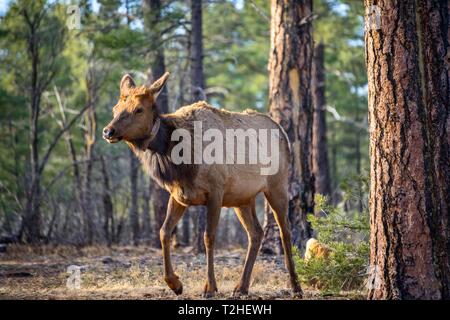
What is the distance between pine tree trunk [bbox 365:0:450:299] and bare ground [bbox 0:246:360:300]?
126cm

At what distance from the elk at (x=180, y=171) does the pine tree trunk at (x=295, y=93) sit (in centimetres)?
394

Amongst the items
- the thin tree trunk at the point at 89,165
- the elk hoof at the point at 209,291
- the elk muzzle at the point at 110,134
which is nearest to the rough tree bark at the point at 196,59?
the thin tree trunk at the point at 89,165

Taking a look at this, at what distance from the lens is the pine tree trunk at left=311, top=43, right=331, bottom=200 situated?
2435 cm

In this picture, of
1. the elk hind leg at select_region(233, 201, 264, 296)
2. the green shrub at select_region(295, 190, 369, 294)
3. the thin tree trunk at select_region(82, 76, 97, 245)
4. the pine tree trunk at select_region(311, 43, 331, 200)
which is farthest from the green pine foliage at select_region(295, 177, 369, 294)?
the pine tree trunk at select_region(311, 43, 331, 200)

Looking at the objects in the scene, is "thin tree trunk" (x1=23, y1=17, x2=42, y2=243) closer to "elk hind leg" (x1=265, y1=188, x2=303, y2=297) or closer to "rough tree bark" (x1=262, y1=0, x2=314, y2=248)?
"rough tree bark" (x1=262, y1=0, x2=314, y2=248)

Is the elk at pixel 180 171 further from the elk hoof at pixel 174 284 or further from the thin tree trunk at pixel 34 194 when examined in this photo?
the thin tree trunk at pixel 34 194

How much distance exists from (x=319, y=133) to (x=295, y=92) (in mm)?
11264

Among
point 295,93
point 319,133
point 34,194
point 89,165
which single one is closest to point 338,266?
point 295,93

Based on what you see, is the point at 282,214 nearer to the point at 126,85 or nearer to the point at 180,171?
the point at 180,171

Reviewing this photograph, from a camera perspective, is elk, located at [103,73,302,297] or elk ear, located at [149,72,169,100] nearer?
elk, located at [103,73,302,297]
